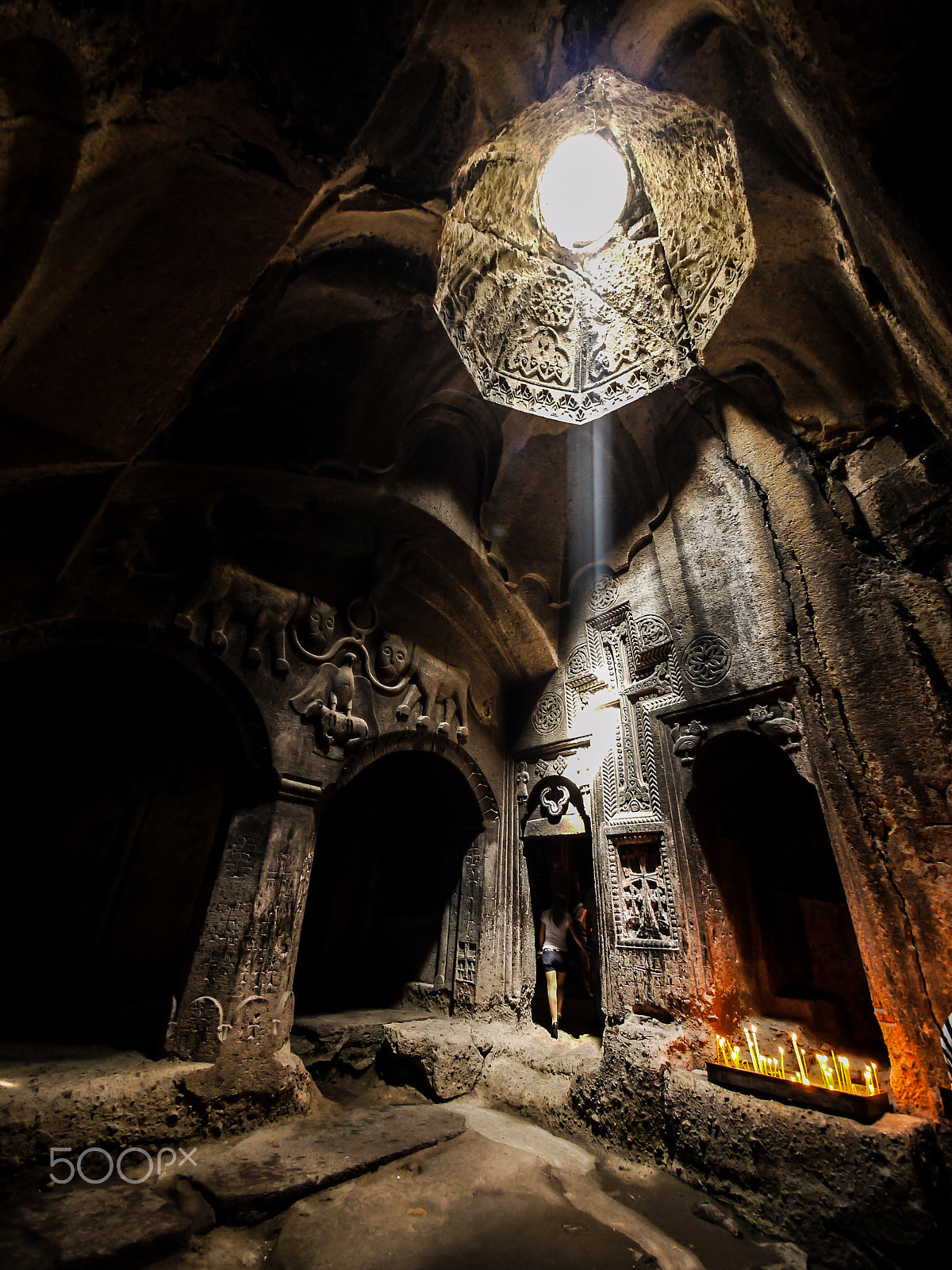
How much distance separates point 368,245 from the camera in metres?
3.45

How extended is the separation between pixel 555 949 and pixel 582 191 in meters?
6.59

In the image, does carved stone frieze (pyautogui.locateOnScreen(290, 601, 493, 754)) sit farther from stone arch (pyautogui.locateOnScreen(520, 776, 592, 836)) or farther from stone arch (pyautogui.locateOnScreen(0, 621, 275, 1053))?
stone arch (pyautogui.locateOnScreen(520, 776, 592, 836))

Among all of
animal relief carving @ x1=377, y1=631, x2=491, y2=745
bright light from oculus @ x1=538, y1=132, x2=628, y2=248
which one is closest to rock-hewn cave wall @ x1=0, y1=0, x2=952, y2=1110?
animal relief carving @ x1=377, y1=631, x2=491, y2=745

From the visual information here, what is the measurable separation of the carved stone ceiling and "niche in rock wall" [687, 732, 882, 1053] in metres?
2.28

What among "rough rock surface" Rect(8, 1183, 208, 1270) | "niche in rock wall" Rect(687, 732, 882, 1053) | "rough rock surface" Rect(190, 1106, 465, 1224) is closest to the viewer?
"rough rock surface" Rect(8, 1183, 208, 1270)

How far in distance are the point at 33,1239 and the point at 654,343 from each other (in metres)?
6.24

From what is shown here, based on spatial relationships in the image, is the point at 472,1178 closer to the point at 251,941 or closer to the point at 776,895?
the point at 251,941

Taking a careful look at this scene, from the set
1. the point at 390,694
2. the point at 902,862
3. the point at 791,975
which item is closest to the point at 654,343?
the point at 390,694

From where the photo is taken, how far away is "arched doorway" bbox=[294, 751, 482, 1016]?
18.1ft

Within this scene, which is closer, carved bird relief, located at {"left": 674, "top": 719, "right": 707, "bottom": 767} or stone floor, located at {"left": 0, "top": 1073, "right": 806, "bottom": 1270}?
stone floor, located at {"left": 0, "top": 1073, "right": 806, "bottom": 1270}

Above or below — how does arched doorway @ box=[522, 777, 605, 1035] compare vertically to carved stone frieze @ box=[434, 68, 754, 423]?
below

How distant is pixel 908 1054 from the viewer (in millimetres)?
2834

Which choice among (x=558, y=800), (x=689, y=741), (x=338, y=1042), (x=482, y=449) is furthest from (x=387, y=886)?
(x=482, y=449)

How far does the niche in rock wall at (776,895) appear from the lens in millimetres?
4008
